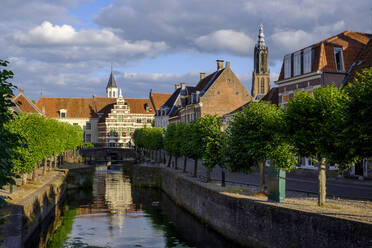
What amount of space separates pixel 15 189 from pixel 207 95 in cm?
4537

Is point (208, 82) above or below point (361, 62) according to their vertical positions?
above

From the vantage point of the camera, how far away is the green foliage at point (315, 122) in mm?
19062

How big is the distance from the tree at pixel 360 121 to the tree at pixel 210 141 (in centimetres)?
1717

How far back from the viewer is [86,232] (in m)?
29.1

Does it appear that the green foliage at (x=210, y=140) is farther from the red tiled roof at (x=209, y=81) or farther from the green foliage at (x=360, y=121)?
the red tiled roof at (x=209, y=81)

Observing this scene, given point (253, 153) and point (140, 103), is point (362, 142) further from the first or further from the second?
point (140, 103)

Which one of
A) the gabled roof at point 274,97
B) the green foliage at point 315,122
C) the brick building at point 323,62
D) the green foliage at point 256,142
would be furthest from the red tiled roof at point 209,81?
the green foliage at point 315,122

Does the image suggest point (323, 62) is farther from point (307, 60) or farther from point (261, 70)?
point (261, 70)

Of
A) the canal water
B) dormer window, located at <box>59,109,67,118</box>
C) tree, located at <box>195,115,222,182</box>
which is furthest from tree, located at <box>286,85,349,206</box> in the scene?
dormer window, located at <box>59,109,67,118</box>

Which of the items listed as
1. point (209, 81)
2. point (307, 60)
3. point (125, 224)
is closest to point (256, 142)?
point (125, 224)

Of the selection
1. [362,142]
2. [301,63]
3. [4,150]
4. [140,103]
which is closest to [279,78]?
[301,63]

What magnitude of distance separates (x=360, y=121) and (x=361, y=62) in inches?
928

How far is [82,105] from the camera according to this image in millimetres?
122625

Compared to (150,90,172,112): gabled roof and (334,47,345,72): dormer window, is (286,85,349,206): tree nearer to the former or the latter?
(334,47,345,72): dormer window
